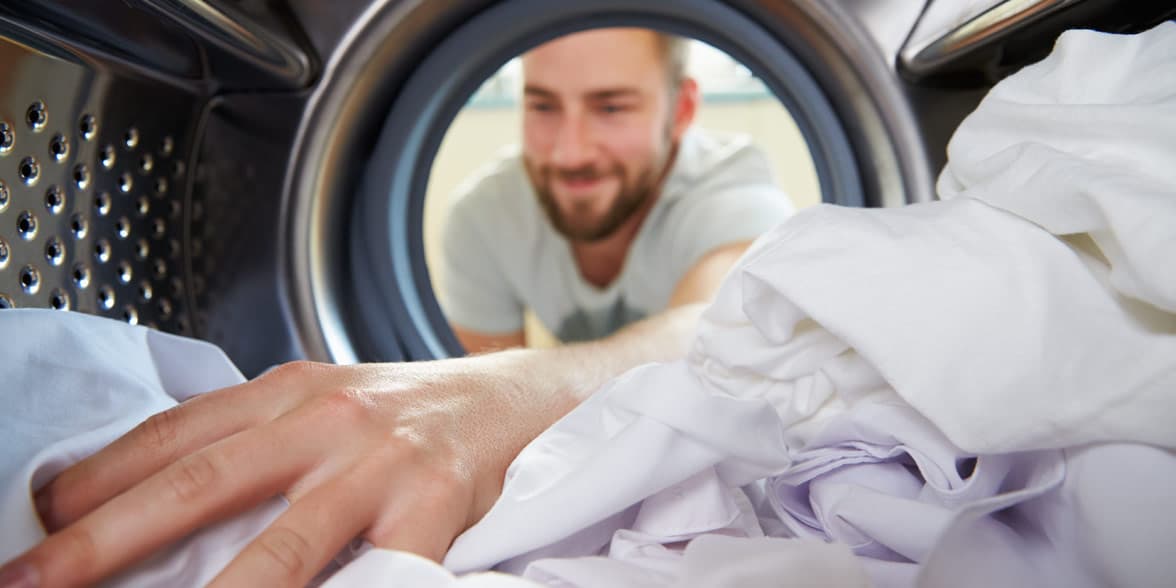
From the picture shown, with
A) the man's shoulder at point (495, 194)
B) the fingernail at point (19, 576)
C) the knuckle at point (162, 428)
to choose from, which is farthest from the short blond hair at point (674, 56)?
the fingernail at point (19, 576)

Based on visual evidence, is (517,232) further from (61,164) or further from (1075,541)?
(1075,541)

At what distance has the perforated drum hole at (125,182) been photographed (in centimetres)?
60

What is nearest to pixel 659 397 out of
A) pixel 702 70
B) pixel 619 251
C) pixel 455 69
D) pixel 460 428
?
pixel 460 428

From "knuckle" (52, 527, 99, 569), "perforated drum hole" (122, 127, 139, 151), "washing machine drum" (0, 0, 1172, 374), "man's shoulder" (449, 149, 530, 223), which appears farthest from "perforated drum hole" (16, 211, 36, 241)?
"man's shoulder" (449, 149, 530, 223)

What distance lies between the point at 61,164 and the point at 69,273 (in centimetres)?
6

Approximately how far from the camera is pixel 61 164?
1.72 feet

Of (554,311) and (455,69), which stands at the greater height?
(455,69)

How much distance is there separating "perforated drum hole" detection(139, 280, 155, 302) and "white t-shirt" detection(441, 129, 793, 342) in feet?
4.53

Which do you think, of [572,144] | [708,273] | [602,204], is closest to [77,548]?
[708,273]

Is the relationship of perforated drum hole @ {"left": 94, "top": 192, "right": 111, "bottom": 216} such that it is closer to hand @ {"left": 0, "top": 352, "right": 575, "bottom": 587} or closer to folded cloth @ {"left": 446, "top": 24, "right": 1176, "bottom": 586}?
hand @ {"left": 0, "top": 352, "right": 575, "bottom": 587}

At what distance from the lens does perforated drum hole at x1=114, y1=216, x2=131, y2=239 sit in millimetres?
593

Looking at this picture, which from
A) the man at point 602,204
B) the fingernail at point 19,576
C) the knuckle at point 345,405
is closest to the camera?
the fingernail at point 19,576

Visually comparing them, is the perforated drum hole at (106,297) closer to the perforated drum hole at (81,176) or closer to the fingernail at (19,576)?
the perforated drum hole at (81,176)

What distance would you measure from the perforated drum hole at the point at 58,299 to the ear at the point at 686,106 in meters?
1.61
